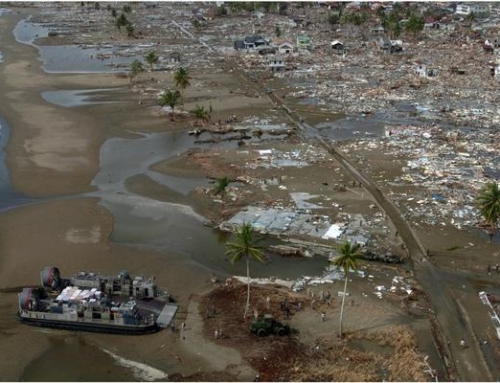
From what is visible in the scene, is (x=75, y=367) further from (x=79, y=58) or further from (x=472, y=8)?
(x=472, y=8)

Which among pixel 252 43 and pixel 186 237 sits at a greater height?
pixel 252 43

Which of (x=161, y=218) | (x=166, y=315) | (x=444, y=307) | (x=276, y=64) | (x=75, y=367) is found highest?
(x=276, y=64)

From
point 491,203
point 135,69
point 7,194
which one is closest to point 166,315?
point 491,203

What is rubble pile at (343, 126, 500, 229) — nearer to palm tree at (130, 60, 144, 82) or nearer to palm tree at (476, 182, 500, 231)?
palm tree at (476, 182, 500, 231)

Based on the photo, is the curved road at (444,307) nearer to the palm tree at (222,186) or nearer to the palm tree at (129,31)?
the palm tree at (222,186)

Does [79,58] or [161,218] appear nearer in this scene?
[161,218]
